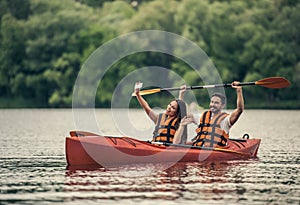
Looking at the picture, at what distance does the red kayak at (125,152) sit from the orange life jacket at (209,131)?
31cm

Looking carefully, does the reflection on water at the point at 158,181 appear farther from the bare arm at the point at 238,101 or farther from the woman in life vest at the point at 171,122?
the bare arm at the point at 238,101

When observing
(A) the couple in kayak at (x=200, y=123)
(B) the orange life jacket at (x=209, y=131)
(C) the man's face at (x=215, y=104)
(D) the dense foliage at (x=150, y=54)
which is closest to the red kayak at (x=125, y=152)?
(B) the orange life jacket at (x=209, y=131)

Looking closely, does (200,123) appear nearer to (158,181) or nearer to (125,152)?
(125,152)

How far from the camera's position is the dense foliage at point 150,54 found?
64625 millimetres

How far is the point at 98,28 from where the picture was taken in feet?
230

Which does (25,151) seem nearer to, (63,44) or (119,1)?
→ (63,44)

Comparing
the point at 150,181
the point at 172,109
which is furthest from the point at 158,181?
the point at 172,109

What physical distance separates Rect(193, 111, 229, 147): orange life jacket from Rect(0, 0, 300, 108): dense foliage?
41.0 meters

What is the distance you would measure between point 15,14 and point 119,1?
10.2 meters

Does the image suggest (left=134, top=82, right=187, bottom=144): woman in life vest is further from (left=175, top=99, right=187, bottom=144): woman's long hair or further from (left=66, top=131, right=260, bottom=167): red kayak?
(left=66, top=131, right=260, bottom=167): red kayak

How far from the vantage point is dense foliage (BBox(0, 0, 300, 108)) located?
212 ft

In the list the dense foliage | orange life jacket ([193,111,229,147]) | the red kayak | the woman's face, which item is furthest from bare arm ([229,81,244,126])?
the dense foliage

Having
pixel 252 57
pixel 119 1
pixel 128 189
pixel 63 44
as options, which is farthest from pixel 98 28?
pixel 128 189

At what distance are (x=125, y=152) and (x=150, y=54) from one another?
156 feet
